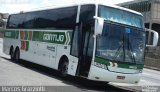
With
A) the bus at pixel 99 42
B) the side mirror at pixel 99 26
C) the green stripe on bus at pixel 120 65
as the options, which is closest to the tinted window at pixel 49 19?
the bus at pixel 99 42

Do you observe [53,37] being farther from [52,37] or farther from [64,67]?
[64,67]

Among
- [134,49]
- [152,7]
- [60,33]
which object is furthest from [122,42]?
[152,7]

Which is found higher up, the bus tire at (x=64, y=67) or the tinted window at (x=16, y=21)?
the tinted window at (x=16, y=21)

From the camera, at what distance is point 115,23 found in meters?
16.6

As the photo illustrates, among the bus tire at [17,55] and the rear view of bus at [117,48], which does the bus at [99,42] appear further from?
the bus tire at [17,55]

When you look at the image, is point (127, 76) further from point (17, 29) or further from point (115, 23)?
point (17, 29)

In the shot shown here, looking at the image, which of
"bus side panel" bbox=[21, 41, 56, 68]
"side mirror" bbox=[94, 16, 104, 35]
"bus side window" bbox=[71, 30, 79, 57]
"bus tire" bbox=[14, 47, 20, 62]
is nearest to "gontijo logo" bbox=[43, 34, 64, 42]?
"bus side panel" bbox=[21, 41, 56, 68]

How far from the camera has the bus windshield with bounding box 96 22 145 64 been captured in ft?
53.3

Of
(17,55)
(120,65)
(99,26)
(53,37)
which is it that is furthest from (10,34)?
(99,26)

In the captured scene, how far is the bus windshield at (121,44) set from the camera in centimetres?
1625


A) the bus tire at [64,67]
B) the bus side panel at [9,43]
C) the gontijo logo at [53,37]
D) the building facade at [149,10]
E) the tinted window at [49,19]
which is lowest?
the bus tire at [64,67]

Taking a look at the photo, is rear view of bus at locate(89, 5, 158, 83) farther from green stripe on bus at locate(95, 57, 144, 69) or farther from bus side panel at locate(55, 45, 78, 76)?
bus side panel at locate(55, 45, 78, 76)

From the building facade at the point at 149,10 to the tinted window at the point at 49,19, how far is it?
175 ft

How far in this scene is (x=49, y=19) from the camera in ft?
69.9
